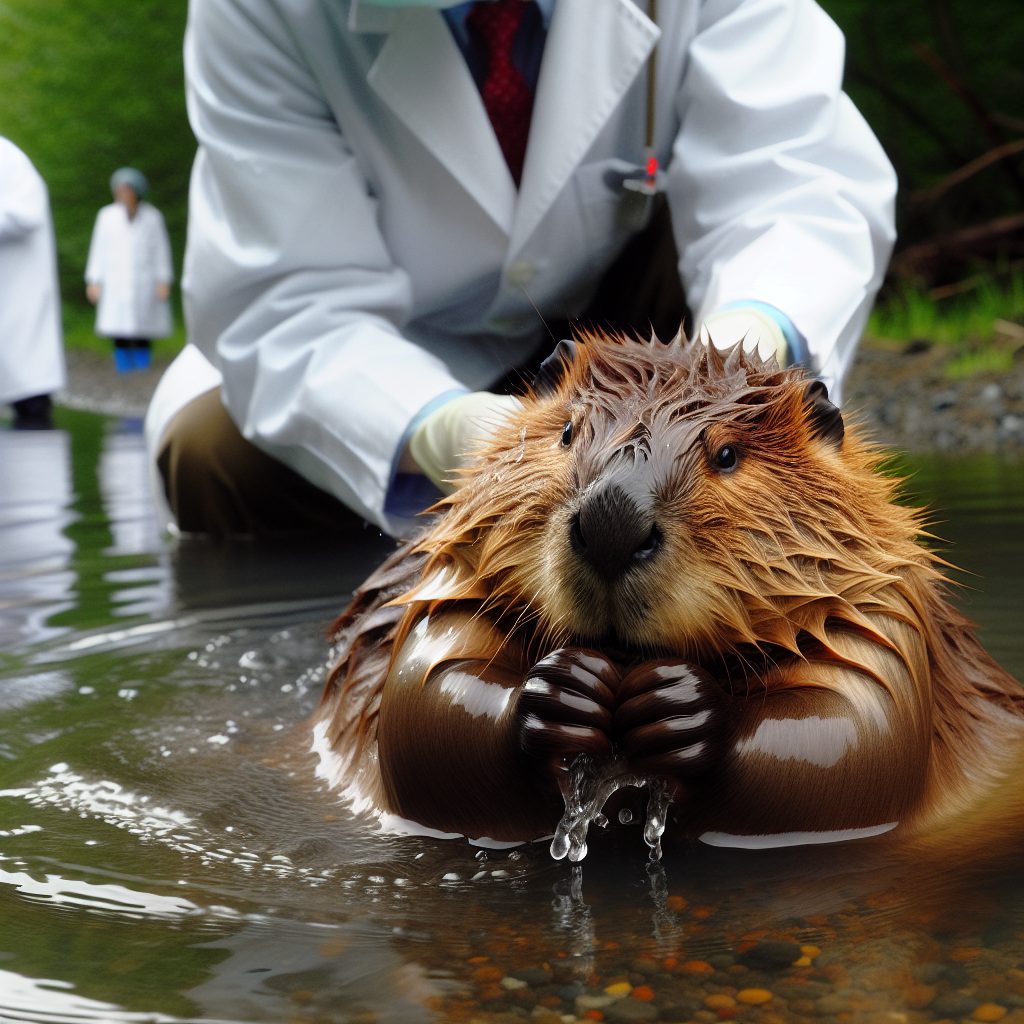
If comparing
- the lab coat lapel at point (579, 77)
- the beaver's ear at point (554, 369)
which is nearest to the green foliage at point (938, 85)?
the lab coat lapel at point (579, 77)

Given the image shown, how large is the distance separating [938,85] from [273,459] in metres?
10.8

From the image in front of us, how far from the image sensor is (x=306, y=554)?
4133 mm

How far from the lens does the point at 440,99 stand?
3.19 metres

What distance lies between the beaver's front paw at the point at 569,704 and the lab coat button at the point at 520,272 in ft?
6.51

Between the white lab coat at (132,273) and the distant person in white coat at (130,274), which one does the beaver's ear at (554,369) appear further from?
the white lab coat at (132,273)

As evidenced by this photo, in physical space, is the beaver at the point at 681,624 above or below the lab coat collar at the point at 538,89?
below

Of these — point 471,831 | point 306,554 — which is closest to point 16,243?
point 306,554

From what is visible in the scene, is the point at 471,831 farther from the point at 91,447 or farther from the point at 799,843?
the point at 91,447

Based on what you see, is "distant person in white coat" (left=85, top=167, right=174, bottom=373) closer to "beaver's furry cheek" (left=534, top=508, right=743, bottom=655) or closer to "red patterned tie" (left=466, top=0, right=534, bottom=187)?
"red patterned tie" (left=466, top=0, right=534, bottom=187)

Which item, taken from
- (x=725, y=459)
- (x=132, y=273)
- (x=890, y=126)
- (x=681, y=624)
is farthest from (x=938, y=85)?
(x=681, y=624)

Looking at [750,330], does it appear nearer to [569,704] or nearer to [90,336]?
[569,704]

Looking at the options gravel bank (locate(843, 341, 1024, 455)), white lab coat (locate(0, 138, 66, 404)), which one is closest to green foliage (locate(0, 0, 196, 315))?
white lab coat (locate(0, 138, 66, 404))

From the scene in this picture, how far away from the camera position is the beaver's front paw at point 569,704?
1554mm

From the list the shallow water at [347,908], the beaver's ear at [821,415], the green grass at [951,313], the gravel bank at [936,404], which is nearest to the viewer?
the shallow water at [347,908]
